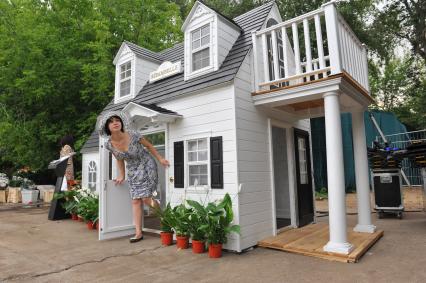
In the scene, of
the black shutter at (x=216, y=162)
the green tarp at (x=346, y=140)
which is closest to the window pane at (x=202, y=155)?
the black shutter at (x=216, y=162)

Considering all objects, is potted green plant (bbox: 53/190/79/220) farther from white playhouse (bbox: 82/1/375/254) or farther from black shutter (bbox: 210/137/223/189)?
black shutter (bbox: 210/137/223/189)

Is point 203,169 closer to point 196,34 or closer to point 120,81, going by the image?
point 196,34

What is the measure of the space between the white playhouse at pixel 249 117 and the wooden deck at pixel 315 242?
140 millimetres

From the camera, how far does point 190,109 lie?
225 inches

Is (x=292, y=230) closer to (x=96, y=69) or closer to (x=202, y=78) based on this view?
(x=202, y=78)

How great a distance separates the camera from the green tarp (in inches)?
480

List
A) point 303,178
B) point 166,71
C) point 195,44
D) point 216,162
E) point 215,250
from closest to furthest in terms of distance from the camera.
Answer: point 215,250 < point 216,162 < point 195,44 < point 303,178 < point 166,71

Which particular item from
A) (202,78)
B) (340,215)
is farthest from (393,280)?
(202,78)

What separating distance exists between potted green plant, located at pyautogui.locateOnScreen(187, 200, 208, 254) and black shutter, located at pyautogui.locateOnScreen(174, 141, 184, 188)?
101 cm

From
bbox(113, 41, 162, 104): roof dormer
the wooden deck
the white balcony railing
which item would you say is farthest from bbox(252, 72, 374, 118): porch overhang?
bbox(113, 41, 162, 104): roof dormer

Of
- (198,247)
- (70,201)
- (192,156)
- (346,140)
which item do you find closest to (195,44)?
(192,156)

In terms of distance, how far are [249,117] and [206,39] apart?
6.38 feet

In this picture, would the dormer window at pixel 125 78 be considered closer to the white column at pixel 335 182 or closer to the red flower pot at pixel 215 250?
the red flower pot at pixel 215 250

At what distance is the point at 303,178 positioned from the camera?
22.2ft
